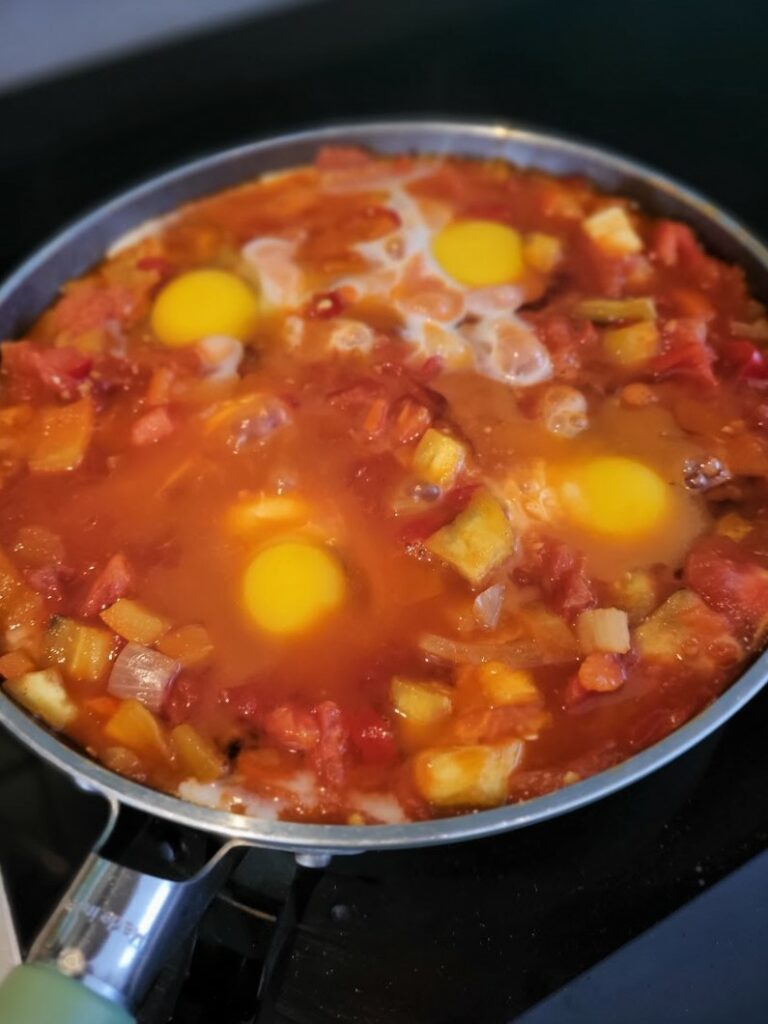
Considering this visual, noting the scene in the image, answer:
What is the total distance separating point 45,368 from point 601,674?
1.70m

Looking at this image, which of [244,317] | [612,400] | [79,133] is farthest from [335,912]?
[79,133]

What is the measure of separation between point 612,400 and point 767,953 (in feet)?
4.47

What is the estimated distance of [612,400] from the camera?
2.64 m

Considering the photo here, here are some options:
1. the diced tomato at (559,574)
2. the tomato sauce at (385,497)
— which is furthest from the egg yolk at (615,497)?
the diced tomato at (559,574)

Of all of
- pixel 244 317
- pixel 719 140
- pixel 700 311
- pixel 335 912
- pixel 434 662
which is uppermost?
pixel 719 140

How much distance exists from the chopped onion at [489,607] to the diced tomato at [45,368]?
4.21ft

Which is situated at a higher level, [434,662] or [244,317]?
[244,317]

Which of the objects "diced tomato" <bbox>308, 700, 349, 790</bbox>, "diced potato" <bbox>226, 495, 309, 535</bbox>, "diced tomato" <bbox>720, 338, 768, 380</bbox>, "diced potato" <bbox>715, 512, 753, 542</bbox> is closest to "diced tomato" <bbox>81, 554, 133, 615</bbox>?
"diced potato" <bbox>226, 495, 309, 535</bbox>

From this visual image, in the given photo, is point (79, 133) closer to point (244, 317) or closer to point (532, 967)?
point (244, 317)

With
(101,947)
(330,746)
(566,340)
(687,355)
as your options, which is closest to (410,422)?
(566,340)

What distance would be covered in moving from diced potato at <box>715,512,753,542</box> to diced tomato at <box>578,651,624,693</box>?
471mm

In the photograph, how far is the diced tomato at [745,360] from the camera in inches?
105

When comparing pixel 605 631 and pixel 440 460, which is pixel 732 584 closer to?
pixel 605 631

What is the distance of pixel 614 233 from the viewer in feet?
9.93
